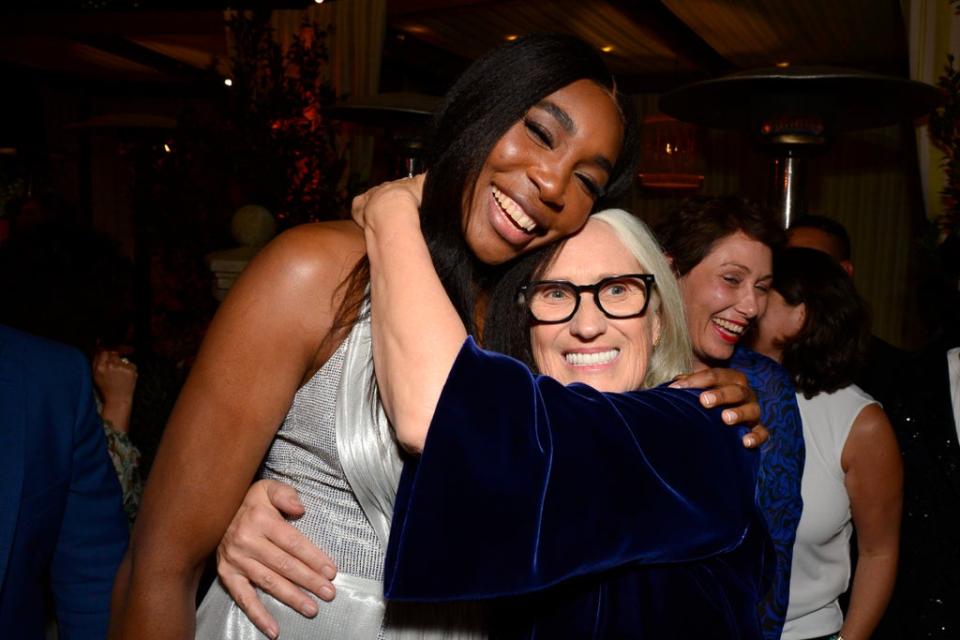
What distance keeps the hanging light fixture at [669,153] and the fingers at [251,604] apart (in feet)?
22.6

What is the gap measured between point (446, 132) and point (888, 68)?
8316mm

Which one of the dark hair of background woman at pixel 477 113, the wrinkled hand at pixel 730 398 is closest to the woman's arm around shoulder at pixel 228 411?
the dark hair of background woman at pixel 477 113

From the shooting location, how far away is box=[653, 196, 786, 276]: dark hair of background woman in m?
2.30

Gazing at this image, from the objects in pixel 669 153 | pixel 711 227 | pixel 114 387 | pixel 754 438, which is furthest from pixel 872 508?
pixel 669 153

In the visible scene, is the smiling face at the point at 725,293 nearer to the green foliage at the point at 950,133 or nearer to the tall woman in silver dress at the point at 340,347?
the tall woman in silver dress at the point at 340,347

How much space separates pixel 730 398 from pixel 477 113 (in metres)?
0.65

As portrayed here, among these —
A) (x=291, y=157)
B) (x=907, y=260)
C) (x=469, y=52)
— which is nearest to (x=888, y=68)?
(x=907, y=260)

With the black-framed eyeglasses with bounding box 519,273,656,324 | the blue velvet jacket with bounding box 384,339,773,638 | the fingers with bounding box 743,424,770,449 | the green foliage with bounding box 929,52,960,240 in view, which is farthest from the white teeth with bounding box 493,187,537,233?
the green foliage with bounding box 929,52,960,240

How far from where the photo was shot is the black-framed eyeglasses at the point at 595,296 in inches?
54.9

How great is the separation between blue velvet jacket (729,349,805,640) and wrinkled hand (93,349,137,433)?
1.97m

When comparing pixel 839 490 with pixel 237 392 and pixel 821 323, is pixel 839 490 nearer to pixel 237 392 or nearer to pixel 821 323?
pixel 821 323

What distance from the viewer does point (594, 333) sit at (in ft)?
4.48

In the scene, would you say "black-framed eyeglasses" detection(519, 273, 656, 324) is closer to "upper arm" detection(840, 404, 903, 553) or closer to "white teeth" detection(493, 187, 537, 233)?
"white teeth" detection(493, 187, 537, 233)

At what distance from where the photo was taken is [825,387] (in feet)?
7.72
